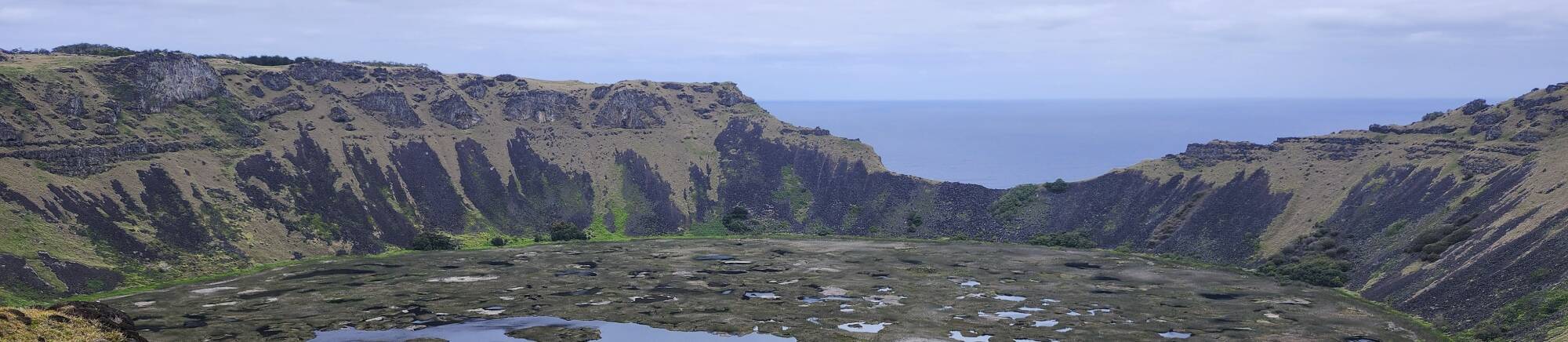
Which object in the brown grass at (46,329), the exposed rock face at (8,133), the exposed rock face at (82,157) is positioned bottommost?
the brown grass at (46,329)

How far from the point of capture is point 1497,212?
421 feet

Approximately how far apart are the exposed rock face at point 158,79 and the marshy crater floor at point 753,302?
5343 centimetres

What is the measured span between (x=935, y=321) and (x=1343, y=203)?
87.2 metres

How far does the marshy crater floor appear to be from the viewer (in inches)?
3994

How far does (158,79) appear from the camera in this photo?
183m

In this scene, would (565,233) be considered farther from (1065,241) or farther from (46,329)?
(46,329)

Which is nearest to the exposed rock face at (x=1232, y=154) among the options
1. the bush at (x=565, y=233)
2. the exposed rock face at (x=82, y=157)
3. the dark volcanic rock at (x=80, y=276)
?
the bush at (x=565, y=233)

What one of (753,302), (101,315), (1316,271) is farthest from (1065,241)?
(101,315)

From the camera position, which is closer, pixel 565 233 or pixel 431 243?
pixel 431 243

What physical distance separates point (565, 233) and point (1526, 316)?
141 metres

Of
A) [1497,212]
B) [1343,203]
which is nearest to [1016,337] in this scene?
[1497,212]

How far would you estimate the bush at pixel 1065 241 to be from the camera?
181375 millimetres

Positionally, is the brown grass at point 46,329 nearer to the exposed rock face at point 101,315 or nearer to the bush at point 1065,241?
the exposed rock face at point 101,315

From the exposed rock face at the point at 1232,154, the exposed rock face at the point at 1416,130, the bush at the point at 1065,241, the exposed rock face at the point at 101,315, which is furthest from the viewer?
the exposed rock face at the point at 1232,154
